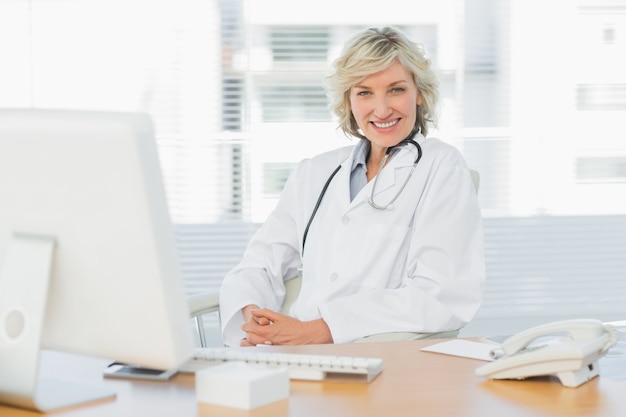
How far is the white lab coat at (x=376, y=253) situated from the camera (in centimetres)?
218

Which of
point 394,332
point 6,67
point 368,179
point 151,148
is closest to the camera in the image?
point 151,148

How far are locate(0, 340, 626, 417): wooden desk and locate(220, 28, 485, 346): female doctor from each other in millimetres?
522

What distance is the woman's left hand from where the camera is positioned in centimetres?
219

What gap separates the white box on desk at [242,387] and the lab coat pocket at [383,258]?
34.9 inches

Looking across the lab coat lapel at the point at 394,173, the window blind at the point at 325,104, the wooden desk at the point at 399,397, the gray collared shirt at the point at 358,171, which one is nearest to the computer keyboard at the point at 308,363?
the wooden desk at the point at 399,397

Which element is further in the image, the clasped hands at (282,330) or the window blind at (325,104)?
the window blind at (325,104)

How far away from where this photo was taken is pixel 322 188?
254cm

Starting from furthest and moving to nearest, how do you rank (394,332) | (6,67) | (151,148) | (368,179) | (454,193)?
(6,67), (368,179), (454,193), (394,332), (151,148)

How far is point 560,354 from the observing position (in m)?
1.50

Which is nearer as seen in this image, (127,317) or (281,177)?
(127,317)

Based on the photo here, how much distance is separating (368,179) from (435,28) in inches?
91.0

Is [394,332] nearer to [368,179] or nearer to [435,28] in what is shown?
[368,179]

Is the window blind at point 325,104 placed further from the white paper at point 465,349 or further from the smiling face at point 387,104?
the white paper at point 465,349

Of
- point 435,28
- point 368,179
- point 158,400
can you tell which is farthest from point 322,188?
point 435,28
